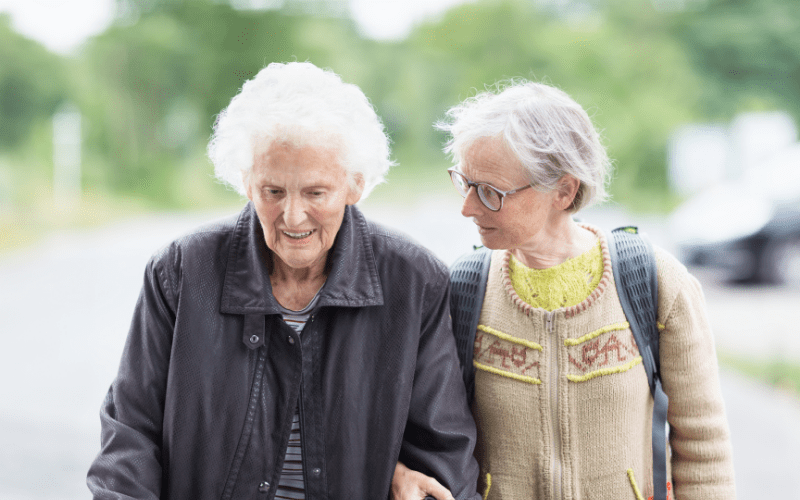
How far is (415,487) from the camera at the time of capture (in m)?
1.61

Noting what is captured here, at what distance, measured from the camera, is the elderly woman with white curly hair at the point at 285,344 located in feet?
4.87

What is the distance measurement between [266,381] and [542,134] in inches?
32.2

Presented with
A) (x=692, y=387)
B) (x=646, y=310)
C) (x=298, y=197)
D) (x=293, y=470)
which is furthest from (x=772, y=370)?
(x=298, y=197)

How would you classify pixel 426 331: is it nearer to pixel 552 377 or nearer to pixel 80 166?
pixel 552 377

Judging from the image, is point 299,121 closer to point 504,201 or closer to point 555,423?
point 504,201

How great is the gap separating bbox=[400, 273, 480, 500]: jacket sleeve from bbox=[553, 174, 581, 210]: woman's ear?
0.33 meters

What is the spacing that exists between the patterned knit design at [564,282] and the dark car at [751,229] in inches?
235

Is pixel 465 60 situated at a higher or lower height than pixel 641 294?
higher

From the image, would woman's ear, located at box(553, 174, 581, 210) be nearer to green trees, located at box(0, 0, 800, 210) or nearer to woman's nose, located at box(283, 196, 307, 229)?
woman's nose, located at box(283, 196, 307, 229)

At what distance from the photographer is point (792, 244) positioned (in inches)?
271

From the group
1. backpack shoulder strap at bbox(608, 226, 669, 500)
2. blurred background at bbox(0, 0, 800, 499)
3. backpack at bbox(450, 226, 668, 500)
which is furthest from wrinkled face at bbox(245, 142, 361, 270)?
blurred background at bbox(0, 0, 800, 499)

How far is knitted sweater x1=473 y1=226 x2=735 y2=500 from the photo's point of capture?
5.36 feet

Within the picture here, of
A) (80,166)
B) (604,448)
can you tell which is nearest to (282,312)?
(604,448)

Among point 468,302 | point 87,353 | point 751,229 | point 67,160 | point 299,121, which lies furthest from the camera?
point 67,160
